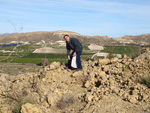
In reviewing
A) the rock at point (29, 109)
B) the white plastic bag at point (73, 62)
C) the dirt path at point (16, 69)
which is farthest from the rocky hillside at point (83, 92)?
the dirt path at point (16, 69)

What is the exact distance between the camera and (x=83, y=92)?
6238mm

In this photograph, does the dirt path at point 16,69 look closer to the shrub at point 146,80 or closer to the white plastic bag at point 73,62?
the white plastic bag at point 73,62

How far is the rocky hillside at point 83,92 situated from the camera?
17.1 feet

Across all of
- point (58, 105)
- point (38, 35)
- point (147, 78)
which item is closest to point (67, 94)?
point (58, 105)

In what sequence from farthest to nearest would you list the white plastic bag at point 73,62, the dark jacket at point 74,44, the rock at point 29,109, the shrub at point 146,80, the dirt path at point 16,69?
the dirt path at point 16,69 < the white plastic bag at point 73,62 < the dark jacket at point 74,44 < the shrub at point 146,80 < the rock at point 29,109

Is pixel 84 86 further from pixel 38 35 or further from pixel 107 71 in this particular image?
pixel 38 35

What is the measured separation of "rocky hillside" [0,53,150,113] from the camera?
5.23 m

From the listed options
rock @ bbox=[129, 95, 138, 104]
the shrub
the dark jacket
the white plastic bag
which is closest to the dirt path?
the white plastic bag

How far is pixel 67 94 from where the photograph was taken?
5988 millimetres

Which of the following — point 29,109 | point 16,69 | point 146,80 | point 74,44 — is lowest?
point 16,69

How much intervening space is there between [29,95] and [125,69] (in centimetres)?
390

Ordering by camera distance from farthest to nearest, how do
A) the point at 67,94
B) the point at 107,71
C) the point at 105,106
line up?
1. the point at 107,71
2. the point at 67,94
3. the point at 105,106

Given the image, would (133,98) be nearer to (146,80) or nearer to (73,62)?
(146,80)

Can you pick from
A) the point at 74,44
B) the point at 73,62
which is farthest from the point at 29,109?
the point at 74,44
